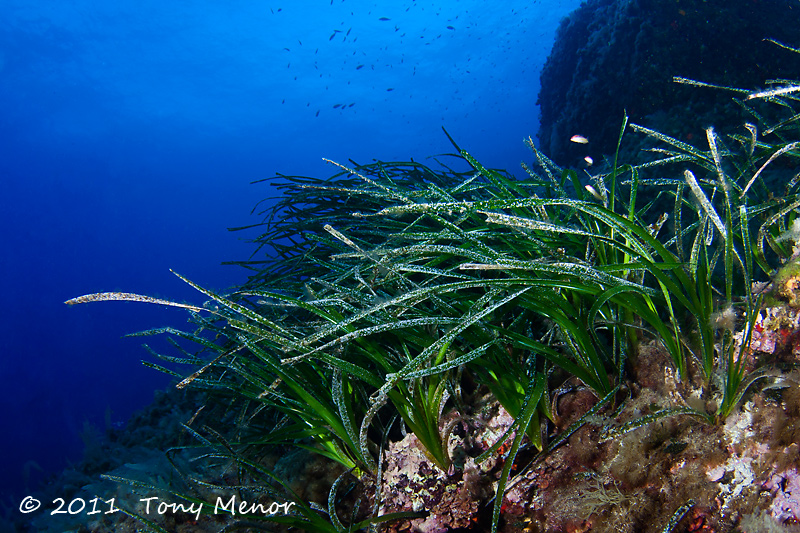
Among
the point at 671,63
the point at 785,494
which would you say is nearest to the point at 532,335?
the point at 785,494

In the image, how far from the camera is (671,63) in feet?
20.9

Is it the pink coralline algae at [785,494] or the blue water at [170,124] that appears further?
the blue water at [170,124]

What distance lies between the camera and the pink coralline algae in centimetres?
95

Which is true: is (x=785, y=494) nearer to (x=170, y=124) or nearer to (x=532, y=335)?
(x=532, y=335)

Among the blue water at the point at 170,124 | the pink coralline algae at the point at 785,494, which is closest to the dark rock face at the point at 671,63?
the pink coralline algae at the point at 785,494

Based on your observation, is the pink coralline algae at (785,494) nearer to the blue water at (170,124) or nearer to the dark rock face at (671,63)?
the dark rock face at (671,63)

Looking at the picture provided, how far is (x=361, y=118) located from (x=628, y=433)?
301 feet

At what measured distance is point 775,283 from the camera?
49.7 inches

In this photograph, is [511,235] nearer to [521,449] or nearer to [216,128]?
[521,449]

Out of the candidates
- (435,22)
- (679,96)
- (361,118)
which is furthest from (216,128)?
(679,96)

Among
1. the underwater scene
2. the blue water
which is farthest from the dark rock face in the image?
the blue water

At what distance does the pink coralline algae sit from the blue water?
126 ft

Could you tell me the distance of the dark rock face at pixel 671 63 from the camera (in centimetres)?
570

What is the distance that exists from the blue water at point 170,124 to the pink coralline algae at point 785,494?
126 feet
